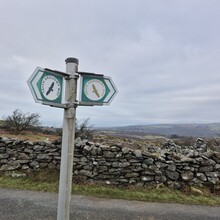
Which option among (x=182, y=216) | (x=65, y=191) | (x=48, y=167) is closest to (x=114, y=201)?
(x=182, y=216)

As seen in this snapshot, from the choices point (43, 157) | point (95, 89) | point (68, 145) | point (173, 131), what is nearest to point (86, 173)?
point (43, 157)

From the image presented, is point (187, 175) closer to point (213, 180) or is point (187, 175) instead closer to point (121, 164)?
point (213, 180)

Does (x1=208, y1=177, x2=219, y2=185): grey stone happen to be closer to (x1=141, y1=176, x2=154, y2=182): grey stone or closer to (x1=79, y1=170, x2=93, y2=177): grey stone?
(x1=141, y1=176, x2=154, y2=182): grey stone

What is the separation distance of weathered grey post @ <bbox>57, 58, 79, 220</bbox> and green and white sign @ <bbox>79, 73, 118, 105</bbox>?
0.07 m

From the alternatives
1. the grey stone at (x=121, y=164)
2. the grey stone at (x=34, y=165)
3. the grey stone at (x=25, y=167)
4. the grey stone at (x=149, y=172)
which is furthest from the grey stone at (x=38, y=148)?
the grey stone at (x=149, y=172)

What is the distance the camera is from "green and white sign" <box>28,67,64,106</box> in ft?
5.95

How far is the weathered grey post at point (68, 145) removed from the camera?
194 centimetres

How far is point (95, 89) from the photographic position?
2.03 metres

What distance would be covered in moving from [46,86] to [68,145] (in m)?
0.53

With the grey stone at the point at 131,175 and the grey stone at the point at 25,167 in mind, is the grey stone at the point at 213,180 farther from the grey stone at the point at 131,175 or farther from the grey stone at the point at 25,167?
the grey stone at the point at 25,167

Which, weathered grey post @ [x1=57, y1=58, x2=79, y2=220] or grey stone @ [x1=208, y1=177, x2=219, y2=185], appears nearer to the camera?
weathered grey post @ [x1=57, y1=58, x2=79, y2=220]

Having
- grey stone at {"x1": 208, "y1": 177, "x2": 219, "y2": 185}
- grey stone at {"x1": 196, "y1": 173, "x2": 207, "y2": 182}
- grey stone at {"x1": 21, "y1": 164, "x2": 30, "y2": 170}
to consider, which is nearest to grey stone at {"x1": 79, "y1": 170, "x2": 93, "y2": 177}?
grey stone at {"x1": 21, "y1": 164, "x2": 30, "y2": 170}

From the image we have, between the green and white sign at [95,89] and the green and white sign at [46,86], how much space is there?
19cm

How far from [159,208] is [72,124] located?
331 centimetres
